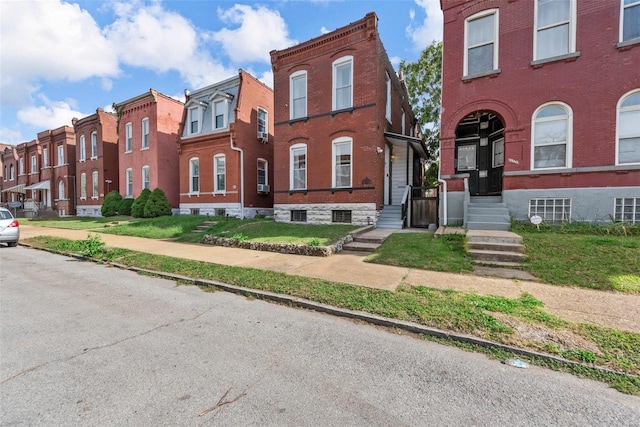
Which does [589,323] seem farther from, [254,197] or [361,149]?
[254,197]

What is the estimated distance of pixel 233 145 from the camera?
626 inches

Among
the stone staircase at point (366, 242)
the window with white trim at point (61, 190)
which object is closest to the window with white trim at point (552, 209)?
the stone staircase at point (366, 242)

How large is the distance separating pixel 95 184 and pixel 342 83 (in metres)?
22.8

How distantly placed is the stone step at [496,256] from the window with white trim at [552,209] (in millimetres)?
3664

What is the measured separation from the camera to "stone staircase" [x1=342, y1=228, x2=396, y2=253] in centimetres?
861

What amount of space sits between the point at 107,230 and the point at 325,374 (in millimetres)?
15816

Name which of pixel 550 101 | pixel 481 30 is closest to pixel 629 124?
pixel 550 101

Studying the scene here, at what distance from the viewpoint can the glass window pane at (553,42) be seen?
9.05m

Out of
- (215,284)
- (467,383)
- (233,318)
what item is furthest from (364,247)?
(467,383)

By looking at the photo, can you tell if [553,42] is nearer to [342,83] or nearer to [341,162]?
[342,83]

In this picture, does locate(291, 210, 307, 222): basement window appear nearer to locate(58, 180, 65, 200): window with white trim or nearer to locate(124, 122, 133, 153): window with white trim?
locate(124, 122, 133, 153): window with white trim

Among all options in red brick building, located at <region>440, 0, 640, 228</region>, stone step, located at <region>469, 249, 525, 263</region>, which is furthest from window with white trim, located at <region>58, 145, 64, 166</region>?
stone step, located at <region>469, 249, 525, 263</region>

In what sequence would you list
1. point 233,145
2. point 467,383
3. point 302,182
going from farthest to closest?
point 233,145 < point 302,182 < point 467,383

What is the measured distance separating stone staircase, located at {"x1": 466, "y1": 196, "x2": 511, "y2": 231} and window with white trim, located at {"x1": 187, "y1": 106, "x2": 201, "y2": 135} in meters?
16.0
